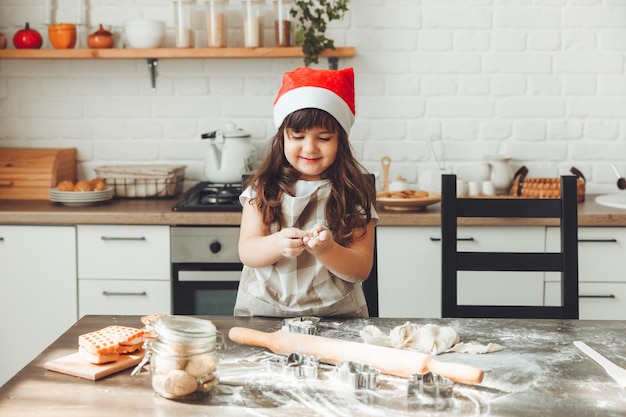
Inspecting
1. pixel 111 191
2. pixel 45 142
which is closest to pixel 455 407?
pixel 111 191

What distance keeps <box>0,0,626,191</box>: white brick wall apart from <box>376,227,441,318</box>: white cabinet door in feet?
2.07

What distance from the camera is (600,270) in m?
3.25

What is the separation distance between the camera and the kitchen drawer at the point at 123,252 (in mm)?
3285

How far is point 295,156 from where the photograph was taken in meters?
2.13

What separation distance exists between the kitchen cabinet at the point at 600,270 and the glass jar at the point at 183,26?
1.70m

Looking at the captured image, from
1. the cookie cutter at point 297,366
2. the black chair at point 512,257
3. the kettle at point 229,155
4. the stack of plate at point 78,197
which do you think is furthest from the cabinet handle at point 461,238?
the cookie cutter at point 297,366

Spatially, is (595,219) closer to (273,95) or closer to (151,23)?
(273,95)

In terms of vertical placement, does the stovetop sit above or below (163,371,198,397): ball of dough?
above

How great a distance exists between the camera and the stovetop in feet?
10.8

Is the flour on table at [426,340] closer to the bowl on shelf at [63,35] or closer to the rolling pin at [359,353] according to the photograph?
the rolling pin at [359,353]

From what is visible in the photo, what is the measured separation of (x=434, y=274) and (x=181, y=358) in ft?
6.55

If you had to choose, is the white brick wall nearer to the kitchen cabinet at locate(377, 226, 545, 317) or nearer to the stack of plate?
the stack of plate

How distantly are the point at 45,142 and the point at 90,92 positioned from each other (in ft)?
1.01

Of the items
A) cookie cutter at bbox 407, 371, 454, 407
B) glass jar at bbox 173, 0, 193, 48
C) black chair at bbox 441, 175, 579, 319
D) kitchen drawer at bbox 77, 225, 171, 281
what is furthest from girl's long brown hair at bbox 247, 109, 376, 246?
glass jar at bbox 173, 0, 193, 48
